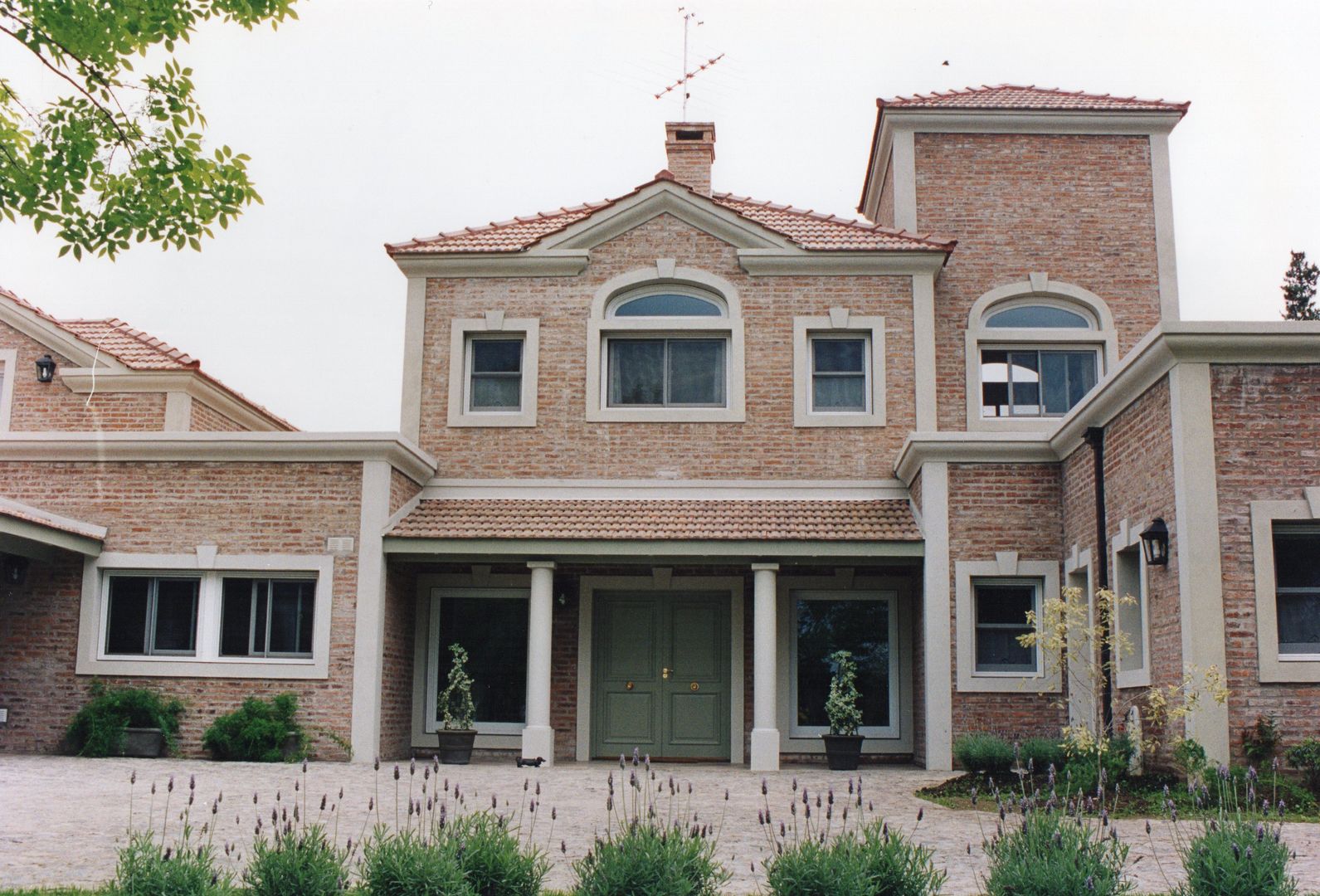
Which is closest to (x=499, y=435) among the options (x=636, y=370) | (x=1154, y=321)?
(x=636, y=370)

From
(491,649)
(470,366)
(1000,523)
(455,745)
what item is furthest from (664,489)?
(1000,523)

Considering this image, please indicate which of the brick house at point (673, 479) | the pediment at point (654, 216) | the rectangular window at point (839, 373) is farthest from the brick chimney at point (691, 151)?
the rectangular window at point (839, 373)

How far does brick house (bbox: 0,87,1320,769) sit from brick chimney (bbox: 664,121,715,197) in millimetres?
44

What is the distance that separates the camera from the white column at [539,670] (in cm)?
1619

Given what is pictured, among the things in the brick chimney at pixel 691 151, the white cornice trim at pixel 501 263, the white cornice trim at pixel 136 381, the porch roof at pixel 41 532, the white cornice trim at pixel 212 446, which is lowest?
the porch roof at pixel 41 532

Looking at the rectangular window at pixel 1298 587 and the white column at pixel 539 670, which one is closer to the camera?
the rectangular window at pixel 1298 587

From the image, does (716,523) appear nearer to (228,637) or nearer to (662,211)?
(662,211)

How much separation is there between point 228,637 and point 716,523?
6.04m

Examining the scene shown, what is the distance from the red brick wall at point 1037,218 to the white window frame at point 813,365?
1068 mm

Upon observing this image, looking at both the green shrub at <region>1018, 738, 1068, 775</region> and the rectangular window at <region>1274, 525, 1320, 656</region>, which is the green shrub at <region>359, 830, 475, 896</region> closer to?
the green shrub at <region>1018, 738, 1068, 775</region>

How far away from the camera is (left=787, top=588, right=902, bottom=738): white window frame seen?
1727cm

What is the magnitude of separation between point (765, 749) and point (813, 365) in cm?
536

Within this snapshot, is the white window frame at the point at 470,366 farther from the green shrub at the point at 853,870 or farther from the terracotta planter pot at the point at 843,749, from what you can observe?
the green shrub at the point at 853,870

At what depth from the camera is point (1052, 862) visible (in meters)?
6.38
